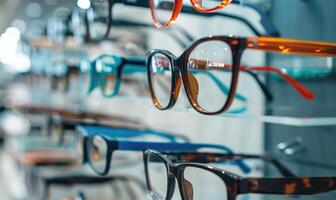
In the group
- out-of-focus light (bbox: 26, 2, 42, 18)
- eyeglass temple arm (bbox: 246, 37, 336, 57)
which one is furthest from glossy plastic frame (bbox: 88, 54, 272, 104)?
out-of-focus light (bbox: 26, 2, 42, 18)

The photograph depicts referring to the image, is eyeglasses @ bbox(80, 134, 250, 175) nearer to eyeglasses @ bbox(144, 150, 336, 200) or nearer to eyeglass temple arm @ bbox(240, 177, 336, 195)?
eyeglasses @ bbox(144, 150, 336, 200)

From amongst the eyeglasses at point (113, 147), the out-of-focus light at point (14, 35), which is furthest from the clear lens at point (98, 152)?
the out-of-focus light at point (14, 35)

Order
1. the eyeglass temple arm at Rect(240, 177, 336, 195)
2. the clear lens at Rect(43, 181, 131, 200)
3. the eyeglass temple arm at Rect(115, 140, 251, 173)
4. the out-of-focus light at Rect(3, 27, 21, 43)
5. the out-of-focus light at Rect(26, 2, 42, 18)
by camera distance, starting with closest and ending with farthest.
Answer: the eyeglass temple arm at Rect(240, 177, 336, 195), the eyeglass temple arm at Rect(115, 140, 251, 173), the clear lens at Rect(43, 181, 131, 200), the out-of-focus light at Rect(3, 27, 21, 43), the out-of-focus light at Rect(26, 2, 42, 18)

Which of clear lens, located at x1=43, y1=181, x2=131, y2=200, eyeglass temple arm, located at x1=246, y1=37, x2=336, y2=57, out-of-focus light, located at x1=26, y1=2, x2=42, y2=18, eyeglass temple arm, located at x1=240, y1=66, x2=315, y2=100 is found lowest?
clear lens, located at x1=43, y1=181, x2=131, y2=200

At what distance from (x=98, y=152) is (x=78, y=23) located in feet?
1.26

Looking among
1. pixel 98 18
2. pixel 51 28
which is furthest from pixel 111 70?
pixel 51 28

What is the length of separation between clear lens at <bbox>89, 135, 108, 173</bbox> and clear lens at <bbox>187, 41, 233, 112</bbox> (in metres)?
0.23

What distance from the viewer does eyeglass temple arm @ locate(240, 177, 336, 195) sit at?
39cm

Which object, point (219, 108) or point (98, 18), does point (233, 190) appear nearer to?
point (219, 108)

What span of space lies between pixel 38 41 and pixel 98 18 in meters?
0.79

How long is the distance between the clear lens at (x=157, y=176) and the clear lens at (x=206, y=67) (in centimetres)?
9

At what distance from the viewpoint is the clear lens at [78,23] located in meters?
0.93

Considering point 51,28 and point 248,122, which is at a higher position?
point 51,28

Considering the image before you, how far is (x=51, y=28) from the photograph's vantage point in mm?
1312
